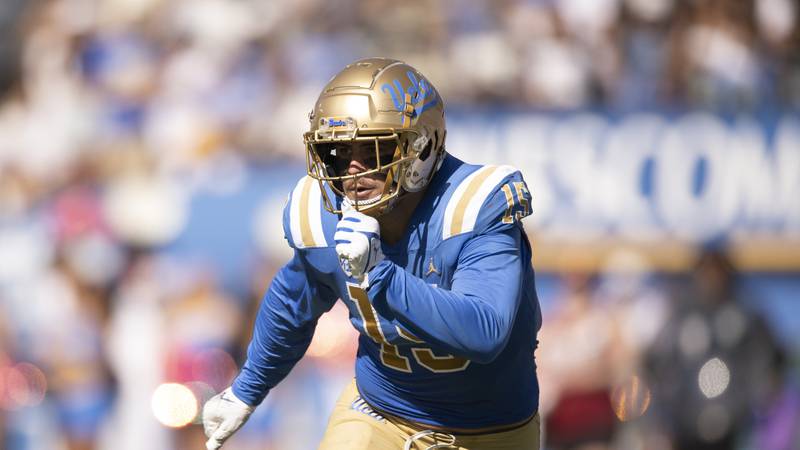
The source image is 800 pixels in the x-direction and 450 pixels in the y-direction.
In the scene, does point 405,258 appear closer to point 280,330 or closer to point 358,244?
point 358,244

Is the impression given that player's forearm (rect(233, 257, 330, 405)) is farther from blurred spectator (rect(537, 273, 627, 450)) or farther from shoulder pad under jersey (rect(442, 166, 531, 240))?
blurred spectator (rect(537, 273, 627, 450))

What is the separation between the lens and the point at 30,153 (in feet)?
22.6

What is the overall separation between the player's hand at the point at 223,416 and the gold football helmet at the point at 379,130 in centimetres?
68

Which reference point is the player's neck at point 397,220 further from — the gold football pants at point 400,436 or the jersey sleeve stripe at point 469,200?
the gold football pants at point 400,436

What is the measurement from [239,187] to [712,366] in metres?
2.96

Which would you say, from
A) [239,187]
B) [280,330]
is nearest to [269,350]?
[280,330]

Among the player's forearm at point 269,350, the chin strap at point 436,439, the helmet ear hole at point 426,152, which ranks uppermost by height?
the helmet ear hole at point 426,152

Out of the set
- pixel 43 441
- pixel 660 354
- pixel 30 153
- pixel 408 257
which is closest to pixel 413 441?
pixel 408 257

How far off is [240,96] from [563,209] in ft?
6.95

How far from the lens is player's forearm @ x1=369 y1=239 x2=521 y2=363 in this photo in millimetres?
2148

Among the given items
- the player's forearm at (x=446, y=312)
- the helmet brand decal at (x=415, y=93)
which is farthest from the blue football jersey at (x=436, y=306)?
the helmet brand decal at (x=415, y=93)

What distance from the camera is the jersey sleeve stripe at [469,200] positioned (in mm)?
2426

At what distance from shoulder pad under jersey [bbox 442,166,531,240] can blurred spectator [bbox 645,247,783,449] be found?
3.23m

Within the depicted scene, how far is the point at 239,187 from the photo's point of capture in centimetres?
643
